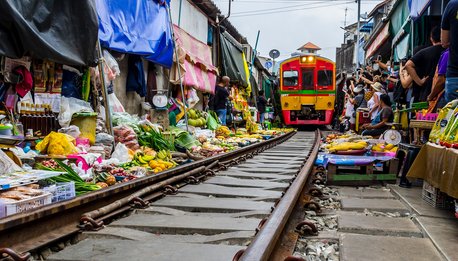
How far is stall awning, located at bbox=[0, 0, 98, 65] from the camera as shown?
18.0 ft

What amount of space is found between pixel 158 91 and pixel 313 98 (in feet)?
37.3

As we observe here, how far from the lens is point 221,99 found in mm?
15094

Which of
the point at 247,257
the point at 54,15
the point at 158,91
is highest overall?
the point at 54,15

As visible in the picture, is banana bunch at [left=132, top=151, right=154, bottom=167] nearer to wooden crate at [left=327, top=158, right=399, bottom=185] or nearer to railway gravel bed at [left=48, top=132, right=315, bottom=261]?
railway gravel bed at [left=48, top=132, right=315, bottom=261]

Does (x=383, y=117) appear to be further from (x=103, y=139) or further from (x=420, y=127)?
(x=103, y=139)

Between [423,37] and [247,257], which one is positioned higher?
[423,37]

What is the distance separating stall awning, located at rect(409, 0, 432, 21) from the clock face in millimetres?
5461

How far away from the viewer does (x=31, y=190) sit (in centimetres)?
374

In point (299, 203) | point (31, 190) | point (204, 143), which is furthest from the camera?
point (204, 143)

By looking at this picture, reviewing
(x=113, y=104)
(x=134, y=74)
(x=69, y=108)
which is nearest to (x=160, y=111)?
(x=134, y=74)

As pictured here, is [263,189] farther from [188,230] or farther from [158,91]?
[158,91]

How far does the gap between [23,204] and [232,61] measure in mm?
15647

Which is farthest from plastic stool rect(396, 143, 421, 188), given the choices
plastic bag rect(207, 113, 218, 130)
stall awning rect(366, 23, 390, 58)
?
plastic bag rect(207, 113, 218, 130)

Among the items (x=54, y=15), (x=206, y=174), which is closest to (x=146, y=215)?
(x=206, y=174)
